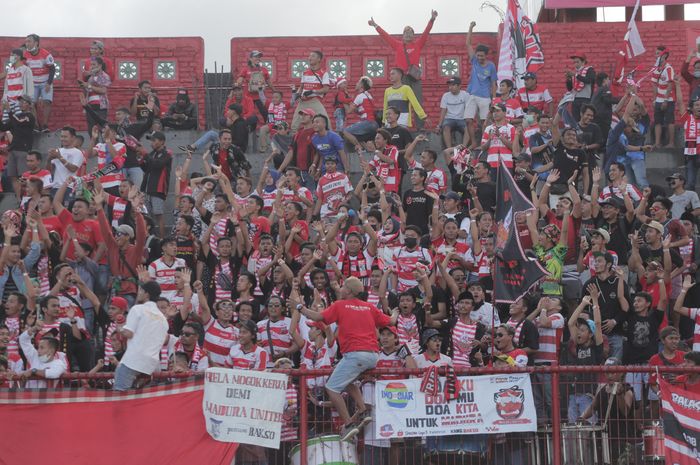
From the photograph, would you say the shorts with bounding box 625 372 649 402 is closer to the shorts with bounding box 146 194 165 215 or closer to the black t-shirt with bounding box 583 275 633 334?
the black t-shirt with bounding box 583 275 633 334

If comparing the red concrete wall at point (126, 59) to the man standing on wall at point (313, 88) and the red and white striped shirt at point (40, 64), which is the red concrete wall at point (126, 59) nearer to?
the red and white striped shirt at point (40, 64)

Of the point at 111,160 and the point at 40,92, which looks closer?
the point at 111,160

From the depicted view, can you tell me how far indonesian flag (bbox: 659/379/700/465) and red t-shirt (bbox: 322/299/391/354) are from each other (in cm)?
284

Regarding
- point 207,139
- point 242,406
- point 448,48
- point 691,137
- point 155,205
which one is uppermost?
point 448,48

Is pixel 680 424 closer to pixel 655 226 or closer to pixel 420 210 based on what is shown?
pixel 655 226

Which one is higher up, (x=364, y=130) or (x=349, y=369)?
(x=364, y=130)

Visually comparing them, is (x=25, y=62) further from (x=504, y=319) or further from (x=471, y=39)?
(x=504, y=319)

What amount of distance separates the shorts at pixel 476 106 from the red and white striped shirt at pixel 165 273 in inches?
278

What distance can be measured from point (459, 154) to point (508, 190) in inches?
216

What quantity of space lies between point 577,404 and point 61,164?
10.5m

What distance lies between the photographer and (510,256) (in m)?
16.3

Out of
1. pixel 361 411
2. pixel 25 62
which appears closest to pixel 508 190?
pixel 361 411

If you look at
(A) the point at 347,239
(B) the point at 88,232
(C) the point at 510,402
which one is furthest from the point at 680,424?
(B) the point at 88,232

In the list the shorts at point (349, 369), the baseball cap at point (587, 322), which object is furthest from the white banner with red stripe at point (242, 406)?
the baseball cap at point (587, 322)
